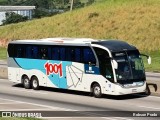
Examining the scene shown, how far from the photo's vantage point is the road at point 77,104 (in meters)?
19.6

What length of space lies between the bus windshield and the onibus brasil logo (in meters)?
4.21

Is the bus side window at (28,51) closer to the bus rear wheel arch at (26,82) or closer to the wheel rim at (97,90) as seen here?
the bus rear wheel arch at (26,82)

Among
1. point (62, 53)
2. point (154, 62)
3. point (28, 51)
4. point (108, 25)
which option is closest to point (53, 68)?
point (62, 53)

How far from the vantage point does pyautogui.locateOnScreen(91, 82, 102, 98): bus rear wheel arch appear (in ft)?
81.8

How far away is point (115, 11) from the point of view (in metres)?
75.1

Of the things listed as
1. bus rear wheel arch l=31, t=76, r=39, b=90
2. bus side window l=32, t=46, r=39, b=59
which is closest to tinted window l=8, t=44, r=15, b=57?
bus side window l=32, t=46, r=39, b=59

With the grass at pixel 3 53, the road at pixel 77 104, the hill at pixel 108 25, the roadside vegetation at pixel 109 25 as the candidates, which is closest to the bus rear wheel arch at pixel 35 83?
the road at pixel 77 104

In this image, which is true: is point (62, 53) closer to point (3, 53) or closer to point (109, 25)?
point (3, 53)

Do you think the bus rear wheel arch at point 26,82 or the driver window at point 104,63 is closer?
the driver window at point 104,63

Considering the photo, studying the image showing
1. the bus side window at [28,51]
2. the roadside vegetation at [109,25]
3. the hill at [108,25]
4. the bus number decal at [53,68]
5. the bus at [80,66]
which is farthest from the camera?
the hill at [108,25]

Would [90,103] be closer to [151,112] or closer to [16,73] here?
[151,112]

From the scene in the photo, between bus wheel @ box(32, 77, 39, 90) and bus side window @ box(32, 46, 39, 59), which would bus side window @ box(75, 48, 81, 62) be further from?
bus wheel @ box(32, 77, 39, 90)

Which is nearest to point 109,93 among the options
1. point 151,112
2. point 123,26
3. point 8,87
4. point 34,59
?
point 151,112

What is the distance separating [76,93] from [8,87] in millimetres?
5287
